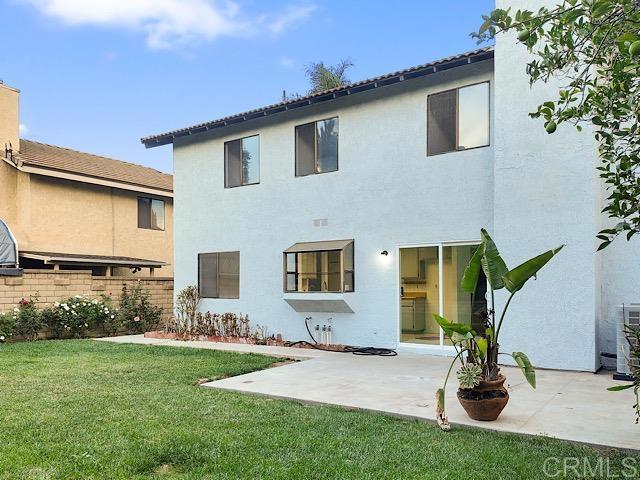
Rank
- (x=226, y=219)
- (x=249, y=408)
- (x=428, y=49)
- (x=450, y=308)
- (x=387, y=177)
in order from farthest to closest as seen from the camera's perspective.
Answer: (x=428, y=49) < (x=226, y=219) < (x=387, y=177) < (x=450, y=308) < (x=249, y=408)

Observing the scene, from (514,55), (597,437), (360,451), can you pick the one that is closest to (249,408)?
(360,451)

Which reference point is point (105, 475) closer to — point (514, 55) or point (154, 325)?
point (514, 55)

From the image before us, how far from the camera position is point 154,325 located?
59.3 feet

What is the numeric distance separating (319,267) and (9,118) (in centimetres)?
1454

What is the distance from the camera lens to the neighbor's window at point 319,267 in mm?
12891

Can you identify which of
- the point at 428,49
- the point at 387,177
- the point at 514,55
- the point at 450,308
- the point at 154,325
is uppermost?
the point at 428,49

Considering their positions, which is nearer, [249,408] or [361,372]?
[249,408]

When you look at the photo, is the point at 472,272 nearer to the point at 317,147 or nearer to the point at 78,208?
the point at 317,147

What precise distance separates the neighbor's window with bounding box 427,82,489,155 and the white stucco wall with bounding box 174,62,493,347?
0.18 m

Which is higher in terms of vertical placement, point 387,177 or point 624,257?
point 387,177

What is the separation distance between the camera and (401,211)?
12250 mm

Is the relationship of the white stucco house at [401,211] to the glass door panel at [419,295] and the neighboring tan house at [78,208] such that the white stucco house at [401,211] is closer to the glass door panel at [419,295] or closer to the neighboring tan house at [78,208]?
the glass door panel at [419,295]

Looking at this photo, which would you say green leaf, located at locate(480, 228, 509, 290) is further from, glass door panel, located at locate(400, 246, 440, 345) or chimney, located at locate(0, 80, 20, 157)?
chimney, located at locate(0, 80, 20, 157)

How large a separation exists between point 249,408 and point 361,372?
3.20 m
